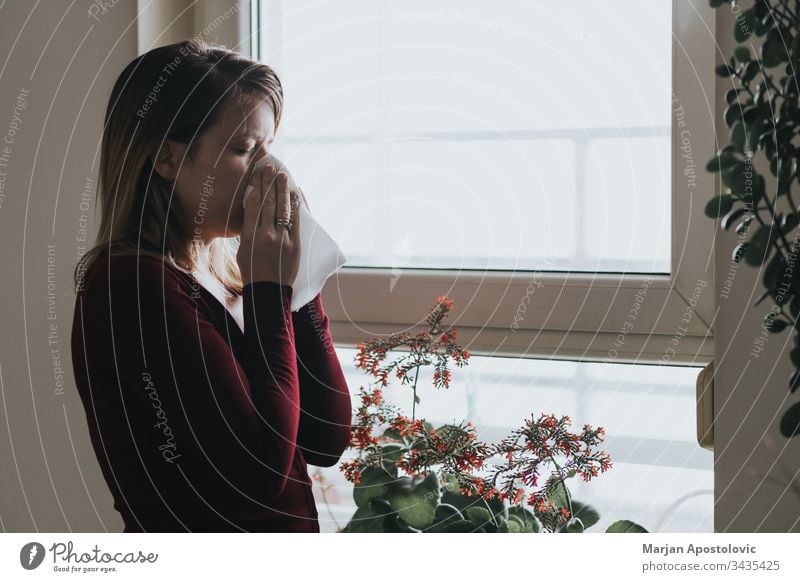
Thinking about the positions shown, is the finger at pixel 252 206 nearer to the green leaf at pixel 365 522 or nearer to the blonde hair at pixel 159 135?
the blonde hair at pixel 159 135

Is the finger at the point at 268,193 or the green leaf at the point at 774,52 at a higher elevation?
the green leaf at the point at 774,52

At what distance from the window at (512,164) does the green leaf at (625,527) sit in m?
0.15

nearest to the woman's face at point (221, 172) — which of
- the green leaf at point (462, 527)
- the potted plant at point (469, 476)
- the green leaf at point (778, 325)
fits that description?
the potted plant at point (469, 476)

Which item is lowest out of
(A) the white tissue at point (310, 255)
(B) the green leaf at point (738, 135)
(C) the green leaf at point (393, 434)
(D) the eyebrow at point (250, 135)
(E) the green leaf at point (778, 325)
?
(C) the green leaf at point (393, 434)

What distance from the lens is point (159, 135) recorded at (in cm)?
66

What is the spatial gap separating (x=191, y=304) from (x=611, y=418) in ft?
1.29

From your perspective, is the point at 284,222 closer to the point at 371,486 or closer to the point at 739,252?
the point at 371,486

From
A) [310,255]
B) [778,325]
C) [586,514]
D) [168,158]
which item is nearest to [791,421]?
[778,325]

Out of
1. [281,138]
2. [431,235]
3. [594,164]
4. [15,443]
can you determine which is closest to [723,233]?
[594,164]

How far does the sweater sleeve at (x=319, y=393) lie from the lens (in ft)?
2.31

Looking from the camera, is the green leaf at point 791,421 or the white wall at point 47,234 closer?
the green leaf at point 791,421

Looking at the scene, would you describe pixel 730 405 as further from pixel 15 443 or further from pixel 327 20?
pixel 15 443

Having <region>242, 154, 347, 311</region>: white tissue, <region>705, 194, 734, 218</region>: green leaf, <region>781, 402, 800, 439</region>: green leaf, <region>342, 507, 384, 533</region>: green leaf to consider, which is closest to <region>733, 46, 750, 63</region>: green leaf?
<region>705, 194, 734, 218</region>: green leaf

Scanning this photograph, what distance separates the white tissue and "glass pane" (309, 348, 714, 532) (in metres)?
0.10
